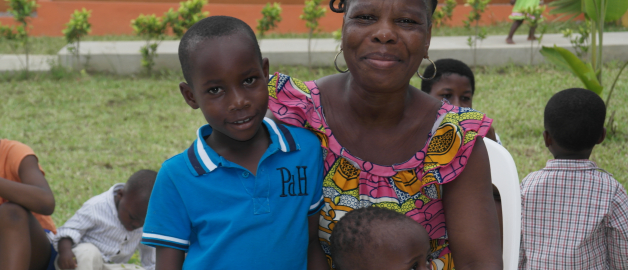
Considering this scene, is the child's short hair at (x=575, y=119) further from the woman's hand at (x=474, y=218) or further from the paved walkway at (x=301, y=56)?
the paved walkway at (x=301, y=56)

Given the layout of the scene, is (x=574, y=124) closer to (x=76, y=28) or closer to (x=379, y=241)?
(x=379, y=241)

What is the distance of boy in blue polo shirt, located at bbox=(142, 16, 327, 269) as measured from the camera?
5.61 ft

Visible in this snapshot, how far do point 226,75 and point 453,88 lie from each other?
216cm

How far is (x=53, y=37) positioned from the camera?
9.66 metres

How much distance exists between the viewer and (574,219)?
9.18 ft

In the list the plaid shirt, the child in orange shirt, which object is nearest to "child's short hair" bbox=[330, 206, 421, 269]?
the plaid shirt

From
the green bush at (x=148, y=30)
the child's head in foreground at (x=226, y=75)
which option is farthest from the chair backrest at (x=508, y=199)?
the green bush at (x=148, y=30)

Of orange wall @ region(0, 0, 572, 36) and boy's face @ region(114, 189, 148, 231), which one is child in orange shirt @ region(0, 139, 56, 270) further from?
orange wall @ region(0, 0, 572, 36)

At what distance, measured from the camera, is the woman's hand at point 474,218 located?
1.82 m

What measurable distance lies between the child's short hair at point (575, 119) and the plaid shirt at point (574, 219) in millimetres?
126

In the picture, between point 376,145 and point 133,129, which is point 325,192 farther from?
point 133,129

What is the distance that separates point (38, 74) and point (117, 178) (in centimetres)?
367

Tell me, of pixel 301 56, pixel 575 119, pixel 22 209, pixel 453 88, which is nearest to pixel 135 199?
pixel 22 209

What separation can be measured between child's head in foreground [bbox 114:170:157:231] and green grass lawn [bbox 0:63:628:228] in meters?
0.89
